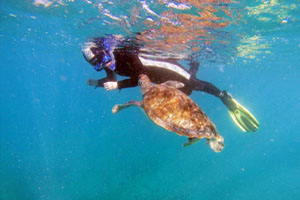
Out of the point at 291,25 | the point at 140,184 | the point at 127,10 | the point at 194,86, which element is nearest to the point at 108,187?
the point at 140,184

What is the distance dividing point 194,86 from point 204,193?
16.0 m

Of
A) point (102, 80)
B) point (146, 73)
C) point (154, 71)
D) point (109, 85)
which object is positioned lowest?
point (102, 80)

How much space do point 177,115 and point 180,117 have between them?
0.06m

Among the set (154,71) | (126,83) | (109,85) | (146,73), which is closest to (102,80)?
(109,85)

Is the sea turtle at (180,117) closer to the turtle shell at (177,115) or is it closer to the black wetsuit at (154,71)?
the turtle shell at (177,115)

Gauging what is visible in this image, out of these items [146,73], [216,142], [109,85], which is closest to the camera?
[216,142]

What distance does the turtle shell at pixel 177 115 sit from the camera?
9.87 ft

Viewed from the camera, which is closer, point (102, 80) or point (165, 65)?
point (102, 80)

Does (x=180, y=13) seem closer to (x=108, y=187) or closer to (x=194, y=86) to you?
(x=194, y=86)

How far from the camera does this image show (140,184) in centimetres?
1798

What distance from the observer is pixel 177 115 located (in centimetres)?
318

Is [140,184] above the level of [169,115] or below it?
below

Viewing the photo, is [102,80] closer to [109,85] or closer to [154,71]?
[109,85]

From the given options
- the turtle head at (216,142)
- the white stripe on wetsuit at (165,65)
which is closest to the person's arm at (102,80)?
the white stripe on wetsuit at (165,65)
